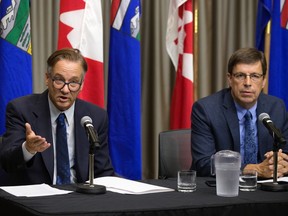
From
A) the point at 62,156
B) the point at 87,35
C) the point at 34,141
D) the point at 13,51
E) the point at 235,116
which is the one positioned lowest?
the point at 62,156

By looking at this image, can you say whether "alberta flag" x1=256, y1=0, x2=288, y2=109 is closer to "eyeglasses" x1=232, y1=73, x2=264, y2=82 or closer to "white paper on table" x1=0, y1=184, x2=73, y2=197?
"eyeglasses" x1=232, y1=73, x2=264, y2=82

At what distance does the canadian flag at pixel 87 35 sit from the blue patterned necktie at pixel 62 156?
1091 millimetres

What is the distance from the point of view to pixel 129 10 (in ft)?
15.5

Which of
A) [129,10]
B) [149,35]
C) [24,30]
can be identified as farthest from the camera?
[149,35]

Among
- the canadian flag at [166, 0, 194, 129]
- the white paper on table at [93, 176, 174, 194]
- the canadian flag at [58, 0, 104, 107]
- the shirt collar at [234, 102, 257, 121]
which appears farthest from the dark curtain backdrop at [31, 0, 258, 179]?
the white paper on table at [93, 176, 174, 194]

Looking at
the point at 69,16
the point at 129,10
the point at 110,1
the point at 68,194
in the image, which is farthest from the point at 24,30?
the point at 68,194

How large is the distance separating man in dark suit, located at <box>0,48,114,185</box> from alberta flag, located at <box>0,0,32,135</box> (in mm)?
720

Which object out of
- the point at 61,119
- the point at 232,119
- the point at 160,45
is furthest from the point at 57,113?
the point at 160,45

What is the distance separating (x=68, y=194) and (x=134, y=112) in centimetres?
213

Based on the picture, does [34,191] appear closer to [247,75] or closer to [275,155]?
[275,155]

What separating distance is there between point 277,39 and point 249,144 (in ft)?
5.93

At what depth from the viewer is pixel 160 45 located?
5.53 m

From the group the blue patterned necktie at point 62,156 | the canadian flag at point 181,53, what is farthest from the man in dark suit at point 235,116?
the canadian flag at point 181,53

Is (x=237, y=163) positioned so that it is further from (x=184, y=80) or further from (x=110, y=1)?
(x=110, y=1)
